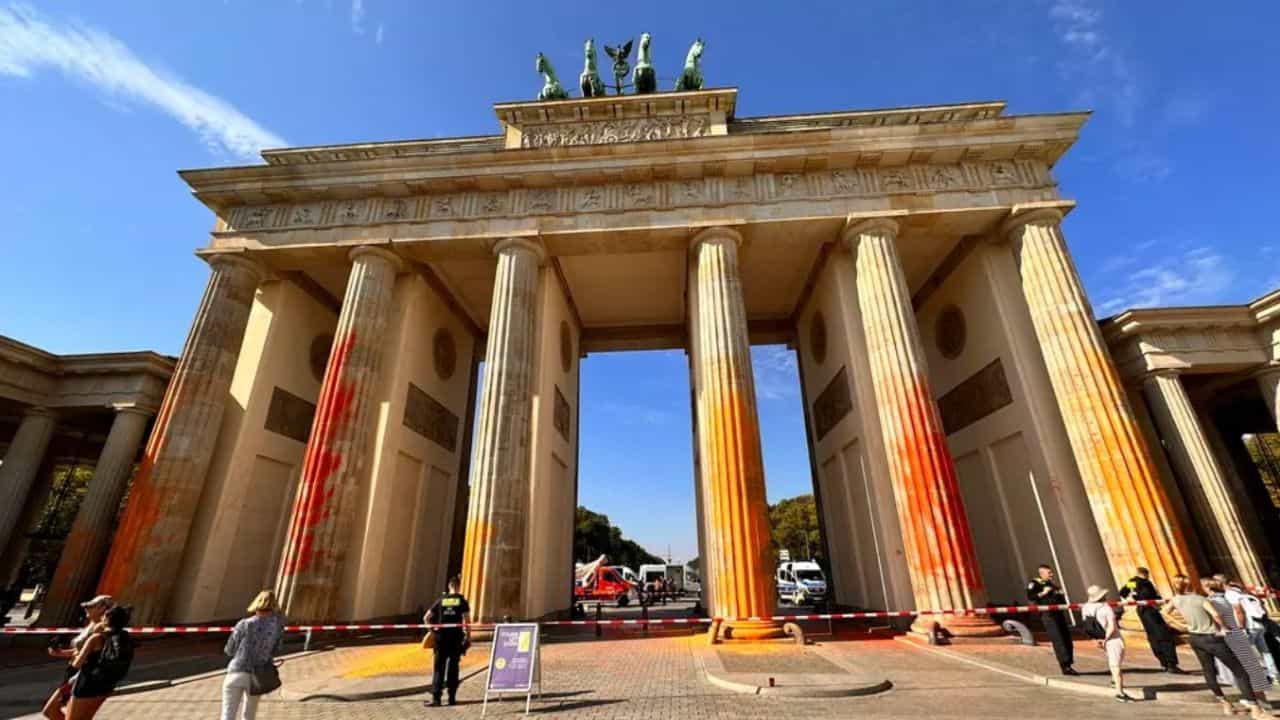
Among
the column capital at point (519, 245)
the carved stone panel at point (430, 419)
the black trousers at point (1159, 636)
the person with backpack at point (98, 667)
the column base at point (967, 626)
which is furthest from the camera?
the carved stone panel at point (430, 419)

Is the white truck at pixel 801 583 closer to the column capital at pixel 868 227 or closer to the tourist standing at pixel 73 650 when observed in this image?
the column capital at pixel 868 227

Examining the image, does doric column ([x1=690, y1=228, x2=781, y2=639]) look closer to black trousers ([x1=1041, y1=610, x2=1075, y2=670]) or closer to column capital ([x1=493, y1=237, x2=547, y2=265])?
column capital ([x1=493, y1=237, x2=547, y2=265])

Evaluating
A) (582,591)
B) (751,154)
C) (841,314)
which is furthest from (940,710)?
(582,591)

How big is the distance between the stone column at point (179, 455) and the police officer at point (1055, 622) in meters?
16.6

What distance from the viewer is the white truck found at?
26.2m

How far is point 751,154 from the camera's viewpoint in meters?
13.8

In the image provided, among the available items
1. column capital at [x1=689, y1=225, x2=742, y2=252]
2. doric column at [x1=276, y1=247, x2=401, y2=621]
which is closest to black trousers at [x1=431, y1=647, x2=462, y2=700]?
doric column at [x1=276, y1=247, x2=401, y2=621]

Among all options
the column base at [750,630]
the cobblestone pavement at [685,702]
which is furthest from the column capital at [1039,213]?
the column base at [750,630]

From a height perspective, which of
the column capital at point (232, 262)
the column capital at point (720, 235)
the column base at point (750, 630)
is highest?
the column capital at point (720, 235)

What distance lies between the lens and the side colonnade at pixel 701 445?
10.3 metres

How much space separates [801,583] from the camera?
2744 cm

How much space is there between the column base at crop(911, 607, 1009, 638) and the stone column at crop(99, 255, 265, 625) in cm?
1609

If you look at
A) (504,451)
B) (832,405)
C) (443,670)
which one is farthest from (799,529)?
(443,670)

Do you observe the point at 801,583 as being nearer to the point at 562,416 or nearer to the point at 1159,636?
the point at 562,416
